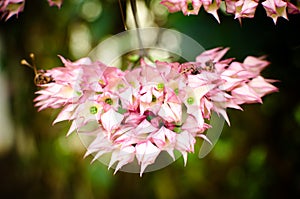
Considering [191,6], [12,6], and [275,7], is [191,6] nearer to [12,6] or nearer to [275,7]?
[275,7]

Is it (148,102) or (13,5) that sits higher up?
(13,5)

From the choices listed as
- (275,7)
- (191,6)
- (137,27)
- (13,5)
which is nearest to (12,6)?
(13,5)

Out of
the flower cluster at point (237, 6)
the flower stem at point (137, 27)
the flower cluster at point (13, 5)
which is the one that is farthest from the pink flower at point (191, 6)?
the flower cluster at point (13, 5)

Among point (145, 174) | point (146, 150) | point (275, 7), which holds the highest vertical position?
point (275, 7)

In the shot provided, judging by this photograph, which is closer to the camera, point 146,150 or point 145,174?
point 146,150

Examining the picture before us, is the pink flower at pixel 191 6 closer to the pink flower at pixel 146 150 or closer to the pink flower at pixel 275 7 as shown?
the pink flower at pixel 275 7

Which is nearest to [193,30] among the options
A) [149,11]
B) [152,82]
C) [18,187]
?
[149,11]
